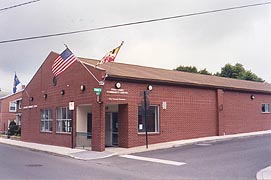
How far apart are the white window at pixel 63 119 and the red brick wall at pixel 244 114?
12.0 m

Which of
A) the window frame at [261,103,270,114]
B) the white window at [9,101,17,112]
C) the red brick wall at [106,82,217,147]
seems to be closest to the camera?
the red brick wall at [106,82,217,147]

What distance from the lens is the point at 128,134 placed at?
20.7 meters

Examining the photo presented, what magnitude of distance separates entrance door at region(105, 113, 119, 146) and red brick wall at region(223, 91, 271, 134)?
9471mm

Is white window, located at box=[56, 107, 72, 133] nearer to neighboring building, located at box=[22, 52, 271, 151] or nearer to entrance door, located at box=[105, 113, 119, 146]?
neighboring building, located at box=[22, 52, 271, 151]

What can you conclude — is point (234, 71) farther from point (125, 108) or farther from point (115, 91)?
point (115, 91)

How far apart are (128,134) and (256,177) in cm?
1039

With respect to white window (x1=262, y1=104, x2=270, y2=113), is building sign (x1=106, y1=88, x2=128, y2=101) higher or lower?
higher

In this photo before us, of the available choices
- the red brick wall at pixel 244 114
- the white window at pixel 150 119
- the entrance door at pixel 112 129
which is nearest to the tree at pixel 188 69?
the red brick wall at pixel 244 114

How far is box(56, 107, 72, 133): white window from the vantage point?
24236 mm

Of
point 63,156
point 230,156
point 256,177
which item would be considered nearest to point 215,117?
point 230,156

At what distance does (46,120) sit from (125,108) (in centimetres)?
949

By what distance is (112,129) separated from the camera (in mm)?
22828

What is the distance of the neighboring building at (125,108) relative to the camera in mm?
20828

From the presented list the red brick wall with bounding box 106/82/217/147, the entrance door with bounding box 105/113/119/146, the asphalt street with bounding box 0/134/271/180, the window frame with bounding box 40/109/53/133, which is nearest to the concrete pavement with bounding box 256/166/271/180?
the asphalt street with bounding box 0/134/271/180
